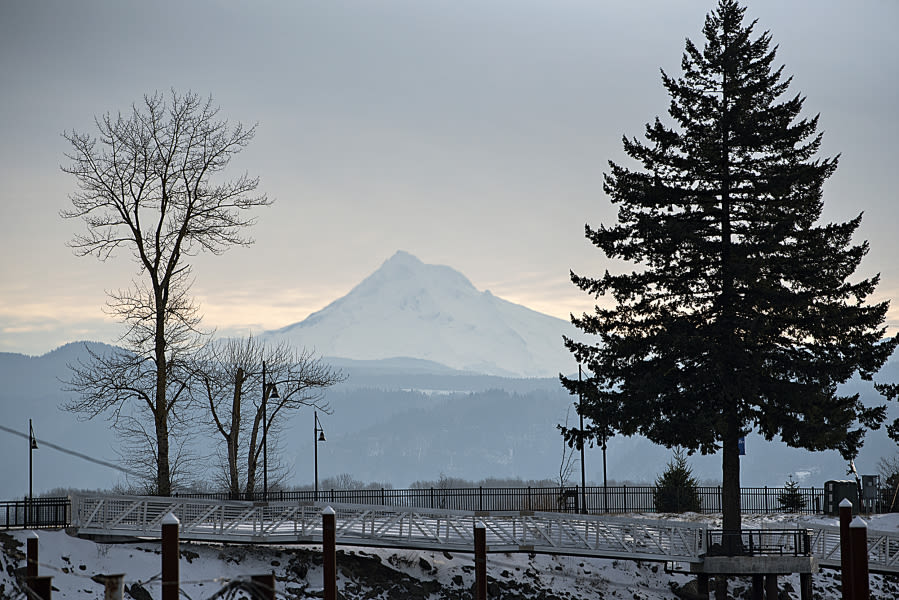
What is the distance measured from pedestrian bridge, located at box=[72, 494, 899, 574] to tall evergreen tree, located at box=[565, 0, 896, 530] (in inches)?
116

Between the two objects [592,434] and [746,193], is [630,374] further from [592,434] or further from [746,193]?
[746,193]

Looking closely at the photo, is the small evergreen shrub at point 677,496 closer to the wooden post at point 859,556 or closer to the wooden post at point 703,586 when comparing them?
the wooden post at point 703,586

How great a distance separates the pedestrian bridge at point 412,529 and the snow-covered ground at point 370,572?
768mm

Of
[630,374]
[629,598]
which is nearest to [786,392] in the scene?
[630,374]

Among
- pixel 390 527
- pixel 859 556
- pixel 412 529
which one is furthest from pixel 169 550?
pixel 859 556

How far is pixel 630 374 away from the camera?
130ft

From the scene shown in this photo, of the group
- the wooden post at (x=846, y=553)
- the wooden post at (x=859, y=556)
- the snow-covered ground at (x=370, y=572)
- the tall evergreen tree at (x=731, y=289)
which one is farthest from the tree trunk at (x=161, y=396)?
the wooden post at (x=859, y=556)

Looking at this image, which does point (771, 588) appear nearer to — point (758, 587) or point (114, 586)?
point (758, 587)

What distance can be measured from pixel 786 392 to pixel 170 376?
83.3 feet

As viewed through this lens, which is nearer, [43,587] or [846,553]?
[43,587]

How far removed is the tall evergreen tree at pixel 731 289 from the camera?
36781 mm

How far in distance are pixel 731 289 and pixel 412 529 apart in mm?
14184

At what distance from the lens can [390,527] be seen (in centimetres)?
3594

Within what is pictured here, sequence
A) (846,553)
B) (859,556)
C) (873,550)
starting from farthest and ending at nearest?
1. (873,550)
2. (846,553)
3. (859,556)
